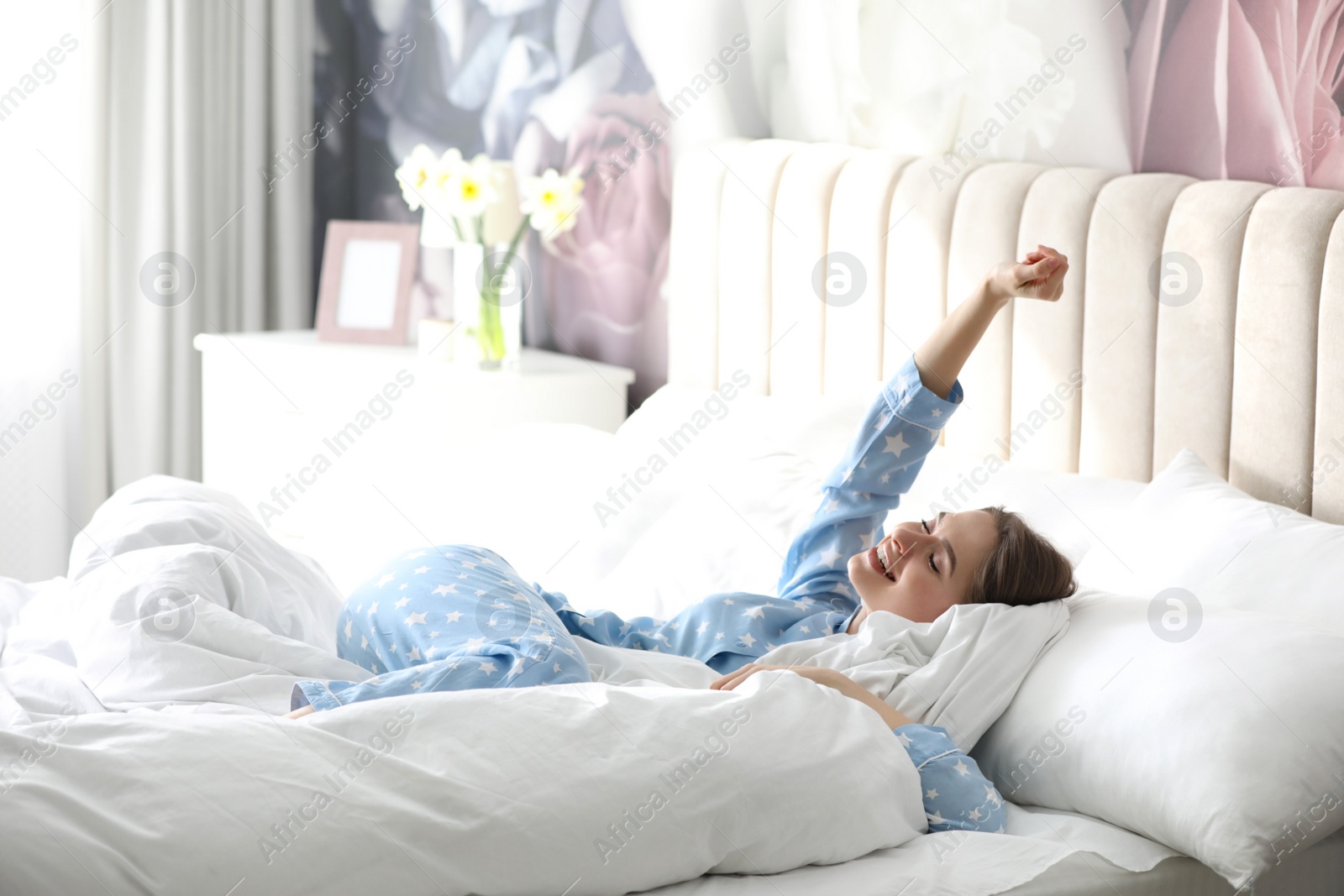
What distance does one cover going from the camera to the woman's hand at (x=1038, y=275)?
1.47 m

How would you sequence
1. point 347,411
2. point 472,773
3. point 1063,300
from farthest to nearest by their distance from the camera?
point 347,411
point 1063,300
point 472,773

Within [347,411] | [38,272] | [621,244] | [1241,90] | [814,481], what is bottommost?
[347,411]

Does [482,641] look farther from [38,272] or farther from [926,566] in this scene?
[38,272]

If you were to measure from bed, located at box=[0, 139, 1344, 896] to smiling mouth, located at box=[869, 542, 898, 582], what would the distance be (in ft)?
0.66

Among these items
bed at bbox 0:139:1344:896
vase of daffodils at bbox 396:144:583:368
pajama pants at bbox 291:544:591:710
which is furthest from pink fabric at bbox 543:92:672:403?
pajama pants at bbox 291:544:591:710

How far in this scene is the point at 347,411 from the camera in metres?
2.87

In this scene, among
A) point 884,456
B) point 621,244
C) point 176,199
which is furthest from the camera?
point 176,199

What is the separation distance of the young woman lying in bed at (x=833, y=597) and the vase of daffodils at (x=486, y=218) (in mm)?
1401

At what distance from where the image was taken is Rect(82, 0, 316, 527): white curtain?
3279 mm

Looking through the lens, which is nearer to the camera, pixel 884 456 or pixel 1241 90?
pixel 884 456

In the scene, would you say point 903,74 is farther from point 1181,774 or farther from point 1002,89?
point 1181,774

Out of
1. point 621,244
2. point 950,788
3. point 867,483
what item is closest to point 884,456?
point 867,483

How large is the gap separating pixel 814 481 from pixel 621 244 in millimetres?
1257

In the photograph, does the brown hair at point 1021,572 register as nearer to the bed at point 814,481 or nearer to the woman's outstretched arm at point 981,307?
the bed at point 814,481
